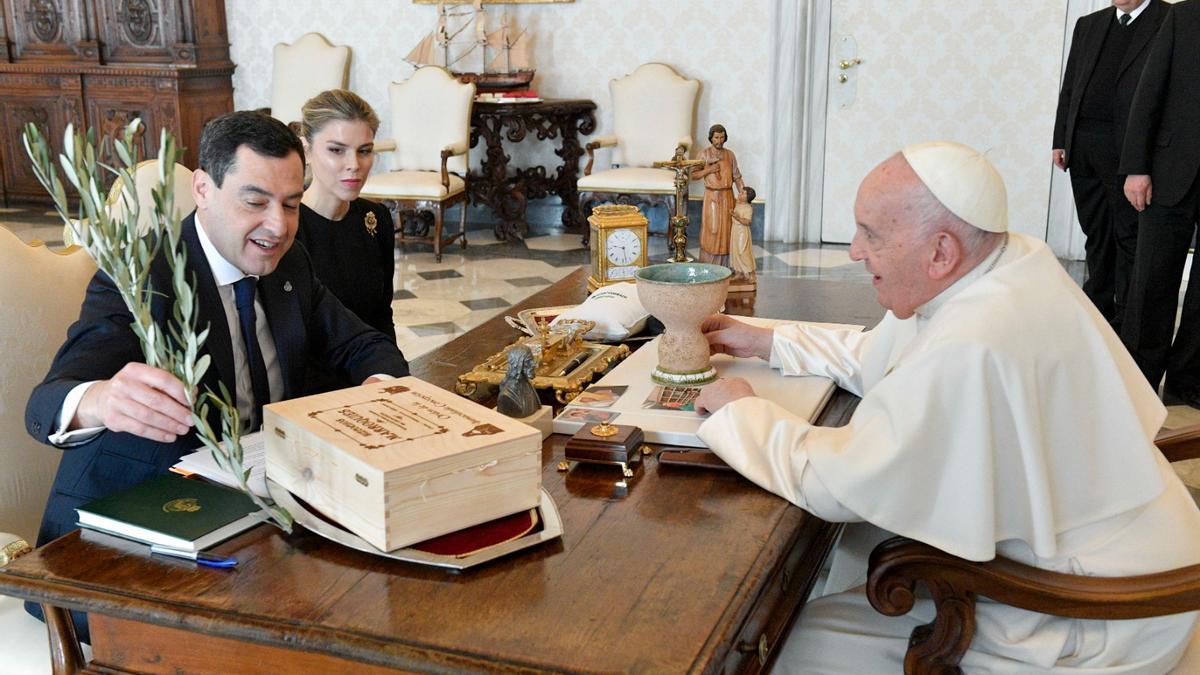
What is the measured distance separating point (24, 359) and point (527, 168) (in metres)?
6.76

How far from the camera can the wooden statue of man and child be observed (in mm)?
3357

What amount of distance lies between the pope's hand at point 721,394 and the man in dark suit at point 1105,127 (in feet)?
12.6

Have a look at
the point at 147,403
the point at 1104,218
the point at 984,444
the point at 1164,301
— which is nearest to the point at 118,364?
the point at 147,403

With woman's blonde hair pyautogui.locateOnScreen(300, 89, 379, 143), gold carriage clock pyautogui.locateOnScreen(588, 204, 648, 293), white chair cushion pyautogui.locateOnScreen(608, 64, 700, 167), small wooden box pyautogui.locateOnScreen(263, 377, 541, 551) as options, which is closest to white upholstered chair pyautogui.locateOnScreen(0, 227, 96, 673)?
small wooden box pyautogui.locateOnScreen(263, 377, 541, 551)

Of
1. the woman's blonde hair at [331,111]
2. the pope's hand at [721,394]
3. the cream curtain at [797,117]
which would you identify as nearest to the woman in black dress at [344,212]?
the woman's blonde hair at [331,111]

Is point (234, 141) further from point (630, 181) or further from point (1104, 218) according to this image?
point (630, 181)

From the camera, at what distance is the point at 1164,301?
4.93 metres

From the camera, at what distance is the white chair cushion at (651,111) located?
321 inches

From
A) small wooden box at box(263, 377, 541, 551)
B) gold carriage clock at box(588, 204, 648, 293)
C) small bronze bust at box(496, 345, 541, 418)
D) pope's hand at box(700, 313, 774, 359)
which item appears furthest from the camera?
gold carriage clock at box(588, 204, 648, 293)

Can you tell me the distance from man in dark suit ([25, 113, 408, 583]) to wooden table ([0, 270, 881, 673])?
243 mm

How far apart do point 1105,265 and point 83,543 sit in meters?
5.35

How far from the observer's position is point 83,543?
168 cm

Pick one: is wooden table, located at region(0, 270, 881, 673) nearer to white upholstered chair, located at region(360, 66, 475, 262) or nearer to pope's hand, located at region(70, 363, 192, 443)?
pope's hand, located at region(70, 363, 192, 443)

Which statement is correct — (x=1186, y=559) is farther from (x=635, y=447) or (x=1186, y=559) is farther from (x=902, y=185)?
(x=635, y=447)
